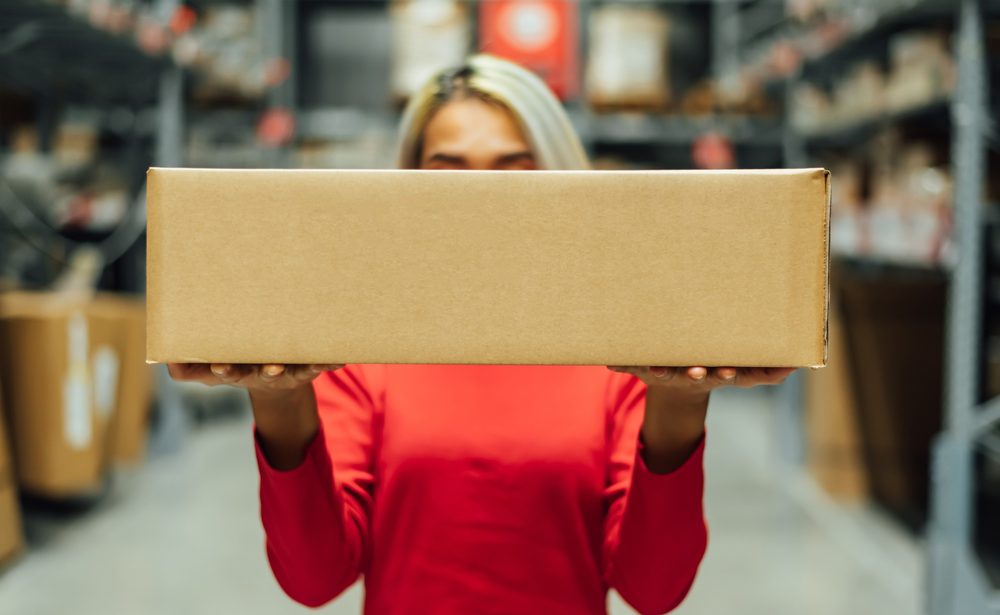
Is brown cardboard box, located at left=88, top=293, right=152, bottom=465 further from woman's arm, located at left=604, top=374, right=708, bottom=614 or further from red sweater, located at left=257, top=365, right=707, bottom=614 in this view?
woman's arm, located at left=604, top=374, right=708, bottom=614

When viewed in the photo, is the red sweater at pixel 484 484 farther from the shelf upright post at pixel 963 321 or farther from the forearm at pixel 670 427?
the shelf upright post at pixel 963 321

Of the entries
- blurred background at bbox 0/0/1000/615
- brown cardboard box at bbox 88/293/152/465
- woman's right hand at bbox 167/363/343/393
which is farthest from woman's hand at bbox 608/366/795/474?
brown cardboard box at bbox 88/293/152/465

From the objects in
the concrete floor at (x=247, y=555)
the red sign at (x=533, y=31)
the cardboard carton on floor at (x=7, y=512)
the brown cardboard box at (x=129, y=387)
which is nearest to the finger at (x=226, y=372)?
the concrete floor at (x=247, y=555)

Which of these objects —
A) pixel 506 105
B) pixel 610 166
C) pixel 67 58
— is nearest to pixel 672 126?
pixel 610 166

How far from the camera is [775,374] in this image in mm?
725

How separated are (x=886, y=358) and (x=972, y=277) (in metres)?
1.02

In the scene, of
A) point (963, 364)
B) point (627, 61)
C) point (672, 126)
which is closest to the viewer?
point (963, 364)

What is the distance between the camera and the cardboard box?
27.9 inches

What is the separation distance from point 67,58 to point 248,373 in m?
3.57

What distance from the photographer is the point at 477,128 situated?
3.30 ft

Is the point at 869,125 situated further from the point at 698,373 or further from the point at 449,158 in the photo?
the point at 698,373

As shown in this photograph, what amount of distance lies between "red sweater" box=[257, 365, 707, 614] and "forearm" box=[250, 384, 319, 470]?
15cm

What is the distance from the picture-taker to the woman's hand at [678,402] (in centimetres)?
73

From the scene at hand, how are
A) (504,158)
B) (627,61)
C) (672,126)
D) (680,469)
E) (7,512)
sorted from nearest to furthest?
(680,469) → (504,158) → (7,512) → (627,61) → (672,126)
